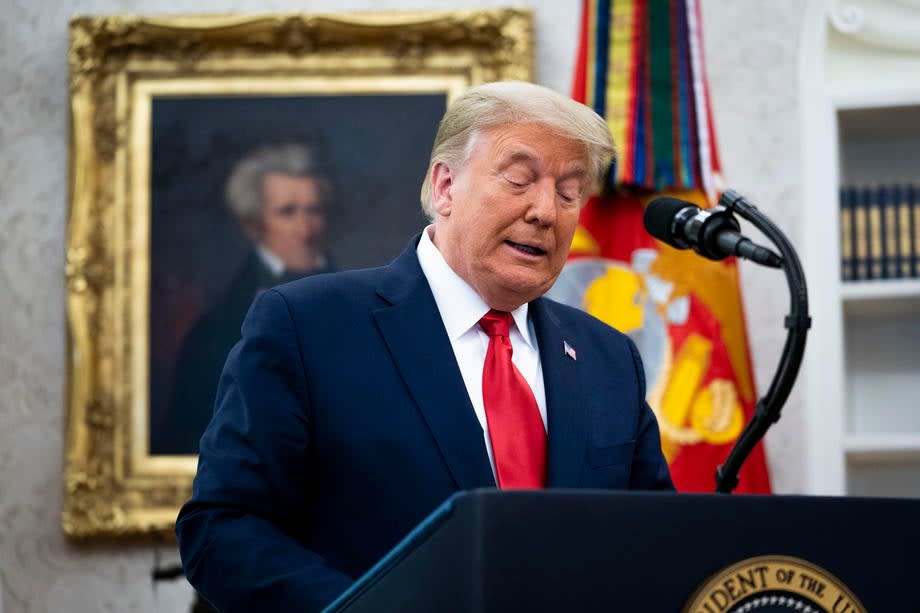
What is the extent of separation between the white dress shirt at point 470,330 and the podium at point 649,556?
0.69 meters

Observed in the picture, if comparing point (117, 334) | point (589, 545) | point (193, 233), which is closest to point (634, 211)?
point (193, 233)

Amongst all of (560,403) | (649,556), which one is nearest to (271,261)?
(560,403)

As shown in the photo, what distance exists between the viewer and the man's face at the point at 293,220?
3850 millimetres

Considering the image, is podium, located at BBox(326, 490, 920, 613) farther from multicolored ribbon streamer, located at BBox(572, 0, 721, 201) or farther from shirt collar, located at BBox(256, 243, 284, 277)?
shirt collar, located at BBox(256, 243, 284, 277)

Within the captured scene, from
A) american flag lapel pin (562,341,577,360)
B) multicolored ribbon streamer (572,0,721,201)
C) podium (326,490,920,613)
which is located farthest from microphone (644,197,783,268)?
multicolored ribbon streamer (572,0,721,201)

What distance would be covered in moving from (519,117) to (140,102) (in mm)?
2323

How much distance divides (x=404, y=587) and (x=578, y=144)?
0.93m

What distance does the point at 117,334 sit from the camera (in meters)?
3.84

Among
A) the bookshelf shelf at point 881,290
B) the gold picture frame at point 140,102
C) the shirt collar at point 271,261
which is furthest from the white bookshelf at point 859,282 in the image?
the shirt collar at point 271,261

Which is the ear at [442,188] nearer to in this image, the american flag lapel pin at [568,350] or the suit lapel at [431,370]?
the suit lapel at [431,370]

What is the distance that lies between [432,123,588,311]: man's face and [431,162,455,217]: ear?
0.21 ft

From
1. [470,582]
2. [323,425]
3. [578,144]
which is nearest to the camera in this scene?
[470,582]

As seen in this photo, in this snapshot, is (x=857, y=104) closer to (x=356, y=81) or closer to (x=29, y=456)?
(x=356, y=81)

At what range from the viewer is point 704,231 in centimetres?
201
